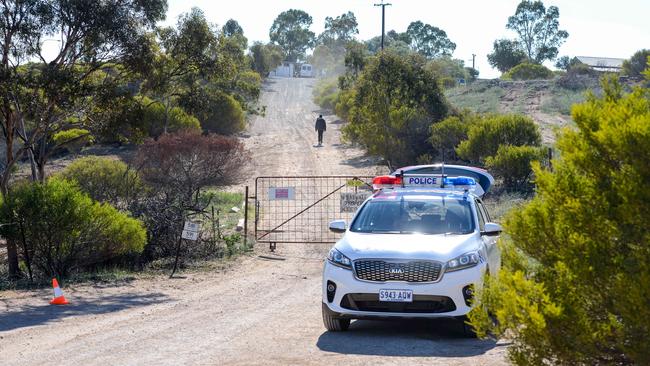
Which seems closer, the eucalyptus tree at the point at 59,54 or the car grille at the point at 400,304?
the car grille at the point at 400,304

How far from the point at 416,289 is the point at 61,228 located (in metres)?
9.54

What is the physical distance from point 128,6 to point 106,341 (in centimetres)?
1079

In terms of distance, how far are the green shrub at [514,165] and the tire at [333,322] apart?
2092 cm

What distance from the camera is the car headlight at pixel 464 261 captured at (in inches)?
399

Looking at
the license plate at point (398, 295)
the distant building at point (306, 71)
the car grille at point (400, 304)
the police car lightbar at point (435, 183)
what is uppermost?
the distant building at point (306, 71)

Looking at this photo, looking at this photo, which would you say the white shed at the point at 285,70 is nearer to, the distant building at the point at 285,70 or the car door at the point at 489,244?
the distant building at the point at 285,70

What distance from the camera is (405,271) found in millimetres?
10117

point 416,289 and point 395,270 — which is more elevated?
point 395,270

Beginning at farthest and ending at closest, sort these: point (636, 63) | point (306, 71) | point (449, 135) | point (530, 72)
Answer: point (306, 71), point (530, 72), point (636, 63), point (449, 135)

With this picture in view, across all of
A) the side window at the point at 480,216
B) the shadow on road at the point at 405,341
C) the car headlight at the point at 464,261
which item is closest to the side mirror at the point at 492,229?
the side window at the point at 480,216

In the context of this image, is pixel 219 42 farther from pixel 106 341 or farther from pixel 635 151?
pixel 635 151

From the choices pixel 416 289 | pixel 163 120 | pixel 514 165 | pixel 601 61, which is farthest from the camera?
pixel 601 61

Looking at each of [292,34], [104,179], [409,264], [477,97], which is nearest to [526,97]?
[477,97]

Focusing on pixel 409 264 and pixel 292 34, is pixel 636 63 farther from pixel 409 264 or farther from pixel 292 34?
pixel 292 34
